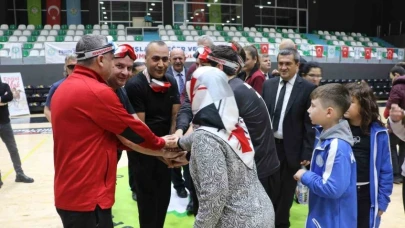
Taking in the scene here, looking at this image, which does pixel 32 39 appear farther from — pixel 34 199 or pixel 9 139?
pixel 34 199

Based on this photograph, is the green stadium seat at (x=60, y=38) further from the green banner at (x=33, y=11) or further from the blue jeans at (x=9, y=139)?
the blue jeans at (x=9, y=139)

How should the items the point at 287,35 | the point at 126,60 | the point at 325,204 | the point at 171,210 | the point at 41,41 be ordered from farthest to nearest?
the point at 287,35 → the point at 41,41 → the point at 171,210 → the point at 126,60 → the point at 325,204

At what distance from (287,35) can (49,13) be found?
12010mm

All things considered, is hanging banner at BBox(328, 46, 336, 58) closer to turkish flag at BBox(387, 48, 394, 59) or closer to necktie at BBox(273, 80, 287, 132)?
turkish flag at BBox(387, 48, 394, 59)

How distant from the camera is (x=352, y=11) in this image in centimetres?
2386

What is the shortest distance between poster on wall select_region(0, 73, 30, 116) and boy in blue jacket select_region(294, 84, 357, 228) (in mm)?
12805

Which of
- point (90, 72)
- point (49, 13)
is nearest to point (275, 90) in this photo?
point (90, 72)

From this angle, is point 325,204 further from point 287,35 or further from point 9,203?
point 287,35

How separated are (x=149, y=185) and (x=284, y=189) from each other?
47.0 inches

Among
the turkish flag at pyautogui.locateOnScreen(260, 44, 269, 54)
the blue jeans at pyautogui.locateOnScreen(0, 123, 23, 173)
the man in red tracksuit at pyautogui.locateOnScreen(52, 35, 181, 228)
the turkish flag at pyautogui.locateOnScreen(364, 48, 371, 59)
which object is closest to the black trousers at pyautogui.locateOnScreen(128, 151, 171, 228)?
the man in red tracksuit at pyautogui.locateOnScreen(52, 35, 181, 228)

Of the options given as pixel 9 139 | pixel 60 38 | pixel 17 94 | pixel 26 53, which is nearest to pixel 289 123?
pixel 9 139

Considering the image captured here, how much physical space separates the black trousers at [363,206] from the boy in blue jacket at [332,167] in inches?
15.5

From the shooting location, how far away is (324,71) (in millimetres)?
17031

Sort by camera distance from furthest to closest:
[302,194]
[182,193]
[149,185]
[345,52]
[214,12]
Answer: [214,12] < [345,52] < [182,193] < [302,194] < [149,185]
